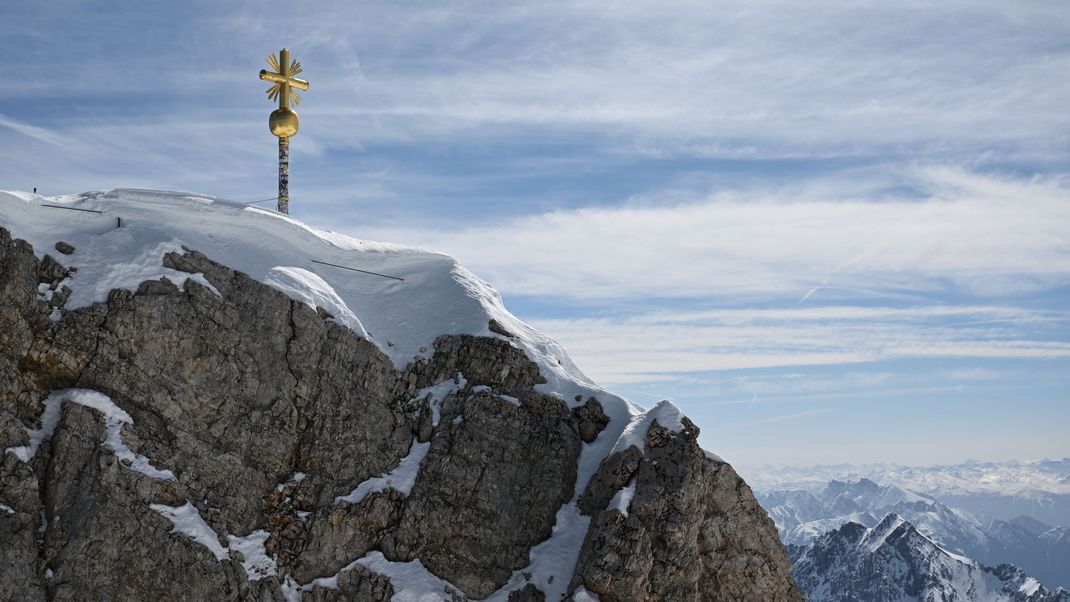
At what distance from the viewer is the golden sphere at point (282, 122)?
1994 inches

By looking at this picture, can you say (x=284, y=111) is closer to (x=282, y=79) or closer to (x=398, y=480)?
(x=282, y=79)

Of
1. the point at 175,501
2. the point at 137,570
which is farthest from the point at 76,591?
the point at 175,501

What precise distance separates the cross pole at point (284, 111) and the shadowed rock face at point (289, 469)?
427 inches

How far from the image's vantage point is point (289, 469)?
3869 centimetres

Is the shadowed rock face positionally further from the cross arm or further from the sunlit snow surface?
the cross arm

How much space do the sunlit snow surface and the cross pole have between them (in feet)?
14.4

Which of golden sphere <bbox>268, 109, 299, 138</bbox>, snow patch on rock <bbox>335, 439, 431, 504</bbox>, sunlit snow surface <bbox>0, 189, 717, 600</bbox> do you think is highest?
golden sphere <bbox>268, 109, 299, 138</bbox>

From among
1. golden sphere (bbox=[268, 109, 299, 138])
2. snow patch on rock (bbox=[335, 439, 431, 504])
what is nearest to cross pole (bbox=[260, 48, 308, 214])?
golden sphere (bbox=[268, 109, 299, 138])

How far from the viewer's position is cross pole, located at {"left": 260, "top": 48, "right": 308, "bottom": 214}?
50.7m

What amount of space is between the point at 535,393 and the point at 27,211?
2228 centimetres

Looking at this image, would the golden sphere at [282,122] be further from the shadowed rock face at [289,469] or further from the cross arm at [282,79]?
the shadowed rock face at [289,469]

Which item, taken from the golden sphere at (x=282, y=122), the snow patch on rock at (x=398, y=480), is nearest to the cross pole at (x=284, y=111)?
the golden sphere at (x=282, y=122)

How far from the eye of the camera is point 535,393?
137 feet

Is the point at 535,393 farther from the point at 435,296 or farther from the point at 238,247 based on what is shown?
the point at 238,247
